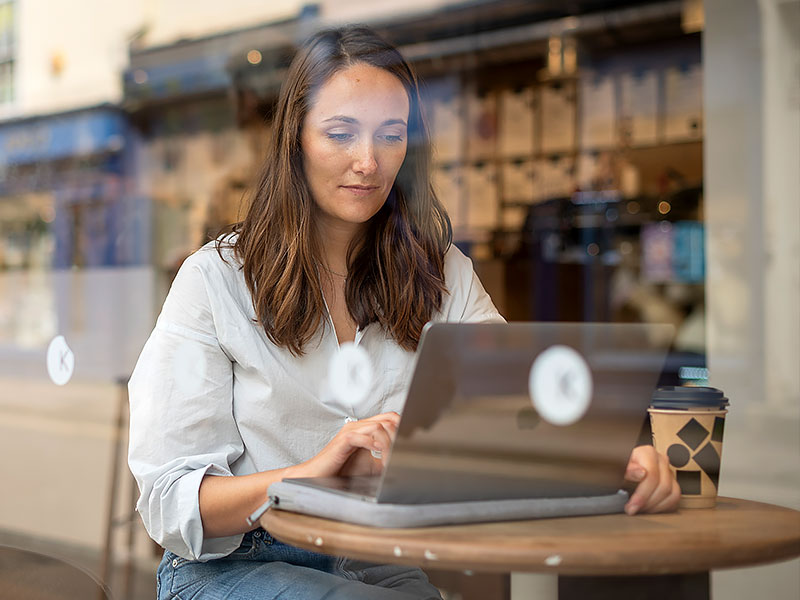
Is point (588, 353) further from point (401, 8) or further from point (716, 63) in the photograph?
point (401, 8)

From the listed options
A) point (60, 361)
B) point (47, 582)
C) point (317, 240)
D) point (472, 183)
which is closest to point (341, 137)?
point (317, 240)

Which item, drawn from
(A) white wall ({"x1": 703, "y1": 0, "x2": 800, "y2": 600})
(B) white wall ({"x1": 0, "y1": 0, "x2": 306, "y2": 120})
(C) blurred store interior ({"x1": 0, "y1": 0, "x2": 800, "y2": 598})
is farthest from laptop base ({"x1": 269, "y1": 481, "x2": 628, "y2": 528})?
(B) white wall ({"x1": 0, "y1": 0, "x2": 306, "y2": 120})

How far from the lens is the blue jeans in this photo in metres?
0.97

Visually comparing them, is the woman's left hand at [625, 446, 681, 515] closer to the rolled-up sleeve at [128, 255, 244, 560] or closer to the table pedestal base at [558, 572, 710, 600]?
the table pedestal base at [558, 572, 710, 600]

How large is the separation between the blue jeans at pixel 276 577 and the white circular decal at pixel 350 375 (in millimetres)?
217

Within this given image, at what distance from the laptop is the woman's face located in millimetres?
434

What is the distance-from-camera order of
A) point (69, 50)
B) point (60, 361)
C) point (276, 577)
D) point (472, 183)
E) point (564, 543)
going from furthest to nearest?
1. point (472, 183)
2. point (69, 50)
3. point (60, 361)
4. point (276, 577)
5. point (564, 543)

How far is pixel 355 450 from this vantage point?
0.88 meters

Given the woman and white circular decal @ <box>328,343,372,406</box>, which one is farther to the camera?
white circular decal @ <box>328,343,372,406</box>

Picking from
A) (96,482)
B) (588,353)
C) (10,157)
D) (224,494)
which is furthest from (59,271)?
(588,353)

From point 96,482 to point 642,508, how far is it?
1.95 meters

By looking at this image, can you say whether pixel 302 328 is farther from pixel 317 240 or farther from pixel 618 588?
pixel 618 588

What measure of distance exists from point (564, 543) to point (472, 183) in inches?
153

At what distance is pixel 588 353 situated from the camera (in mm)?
815
